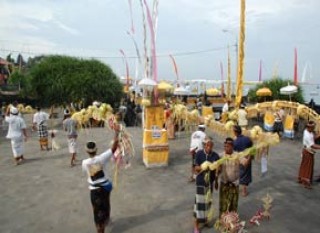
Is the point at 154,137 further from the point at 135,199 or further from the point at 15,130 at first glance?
the point at 15,130

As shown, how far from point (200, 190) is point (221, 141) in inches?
377

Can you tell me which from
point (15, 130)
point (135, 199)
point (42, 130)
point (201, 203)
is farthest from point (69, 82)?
point (201, 203)

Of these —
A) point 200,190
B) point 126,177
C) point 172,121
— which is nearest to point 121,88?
point 172,121

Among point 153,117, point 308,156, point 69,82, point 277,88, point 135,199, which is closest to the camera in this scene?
point 135,199

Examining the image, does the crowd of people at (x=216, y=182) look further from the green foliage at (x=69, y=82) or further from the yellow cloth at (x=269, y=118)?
the green foliage at (x=69, y=82)

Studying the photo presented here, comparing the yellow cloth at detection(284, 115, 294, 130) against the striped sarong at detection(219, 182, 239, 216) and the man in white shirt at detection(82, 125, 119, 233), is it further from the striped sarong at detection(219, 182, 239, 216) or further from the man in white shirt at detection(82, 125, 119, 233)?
the man in white shirt at detection(82, 125, 119, 233)

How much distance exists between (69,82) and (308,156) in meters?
15.8

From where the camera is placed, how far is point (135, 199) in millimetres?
7742

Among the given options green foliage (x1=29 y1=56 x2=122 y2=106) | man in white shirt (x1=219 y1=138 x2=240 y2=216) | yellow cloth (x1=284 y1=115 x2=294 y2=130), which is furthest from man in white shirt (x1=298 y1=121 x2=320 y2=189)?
green foliage (x1=29 y1=56 x2=122 y2=106)

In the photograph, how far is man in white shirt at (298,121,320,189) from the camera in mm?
8547

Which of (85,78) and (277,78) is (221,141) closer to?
(85,78)

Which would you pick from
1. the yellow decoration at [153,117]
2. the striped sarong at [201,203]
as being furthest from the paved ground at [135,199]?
the yellow decoration at [153,117]

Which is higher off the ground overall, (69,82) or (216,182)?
(69,82)

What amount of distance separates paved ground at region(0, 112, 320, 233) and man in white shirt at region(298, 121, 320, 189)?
284mm
